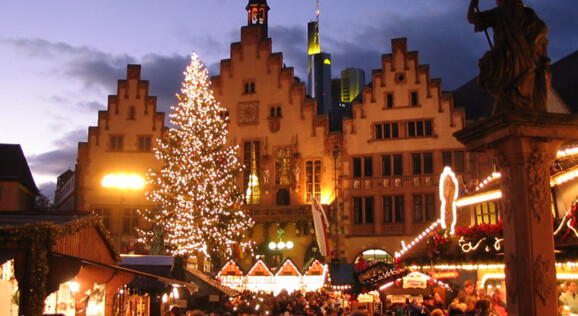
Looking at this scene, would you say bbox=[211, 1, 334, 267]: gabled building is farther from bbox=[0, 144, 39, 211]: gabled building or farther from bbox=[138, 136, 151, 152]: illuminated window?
bbox=[0, 144, 39, 211]: gabled building

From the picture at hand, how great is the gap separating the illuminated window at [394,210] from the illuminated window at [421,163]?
1.92 m

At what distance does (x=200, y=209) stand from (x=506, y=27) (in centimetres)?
3006

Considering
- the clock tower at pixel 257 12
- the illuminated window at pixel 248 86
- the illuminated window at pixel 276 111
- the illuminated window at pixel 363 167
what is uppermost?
the clock tower at pixel 257 12

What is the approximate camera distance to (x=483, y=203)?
73.2ft

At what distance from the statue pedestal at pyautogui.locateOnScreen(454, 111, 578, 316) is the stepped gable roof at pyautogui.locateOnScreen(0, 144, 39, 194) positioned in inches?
1869

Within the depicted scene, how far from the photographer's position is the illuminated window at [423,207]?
140 ft

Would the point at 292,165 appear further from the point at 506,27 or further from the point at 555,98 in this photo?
the point at 506,27

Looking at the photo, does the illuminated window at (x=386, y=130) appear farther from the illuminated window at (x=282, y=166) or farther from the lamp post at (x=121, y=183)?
the lamp post at (x=121, y=183)

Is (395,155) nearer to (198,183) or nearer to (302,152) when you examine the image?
(302,152)

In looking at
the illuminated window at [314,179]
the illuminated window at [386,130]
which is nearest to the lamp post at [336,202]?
the illuminated window at [314,179]

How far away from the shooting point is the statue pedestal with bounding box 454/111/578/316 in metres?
10.3

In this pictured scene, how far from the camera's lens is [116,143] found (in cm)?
4891

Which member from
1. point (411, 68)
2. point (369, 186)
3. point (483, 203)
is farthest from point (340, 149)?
point (483, 203)

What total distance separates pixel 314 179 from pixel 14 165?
2441cm
